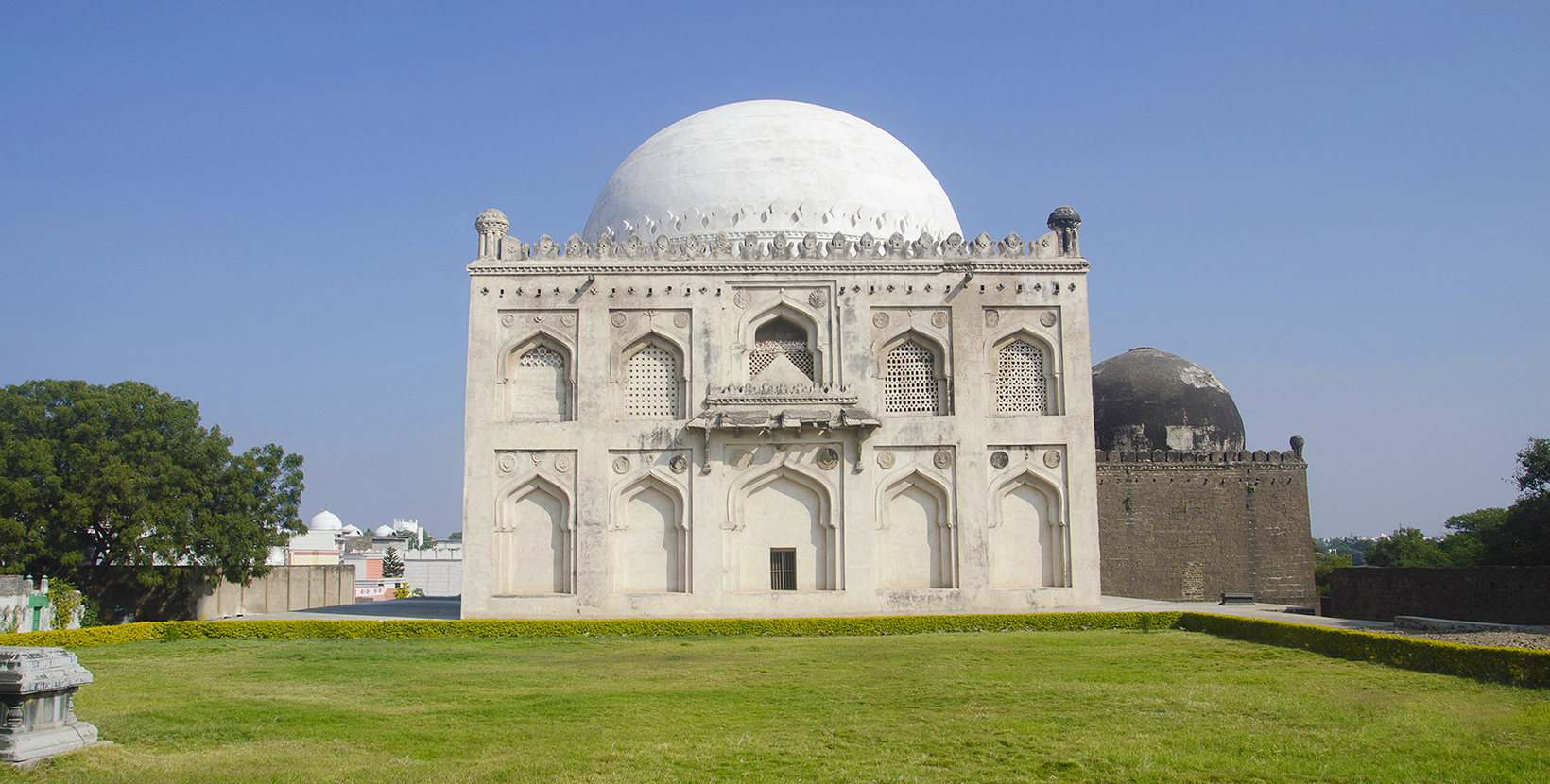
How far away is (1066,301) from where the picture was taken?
23891mm

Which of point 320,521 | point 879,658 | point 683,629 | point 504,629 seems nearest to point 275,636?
point 504,629

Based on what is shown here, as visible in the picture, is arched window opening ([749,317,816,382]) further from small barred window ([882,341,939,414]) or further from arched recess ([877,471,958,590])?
arched recess ([877,471,958,590])

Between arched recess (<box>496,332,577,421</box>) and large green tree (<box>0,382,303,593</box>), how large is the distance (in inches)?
382

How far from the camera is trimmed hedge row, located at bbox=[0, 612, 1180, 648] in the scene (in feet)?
67.1

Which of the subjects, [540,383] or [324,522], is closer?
[540,383]

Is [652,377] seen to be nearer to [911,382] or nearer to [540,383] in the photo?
[540,383]

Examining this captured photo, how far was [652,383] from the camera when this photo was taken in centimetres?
2370

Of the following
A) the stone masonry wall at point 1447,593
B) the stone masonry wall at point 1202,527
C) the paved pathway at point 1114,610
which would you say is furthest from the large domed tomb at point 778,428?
the stone masonry wall at point 1447,593

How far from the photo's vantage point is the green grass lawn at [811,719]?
8.47 metres

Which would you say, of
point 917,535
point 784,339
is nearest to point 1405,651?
point 917,535

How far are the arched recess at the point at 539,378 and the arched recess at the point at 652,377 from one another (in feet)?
3.71

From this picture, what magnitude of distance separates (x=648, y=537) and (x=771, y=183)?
9.08 m

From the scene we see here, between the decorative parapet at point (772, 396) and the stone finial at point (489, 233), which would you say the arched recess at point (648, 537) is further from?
the stone finial at point (489, 233)

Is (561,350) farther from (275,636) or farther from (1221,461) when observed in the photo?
(1221,461)
